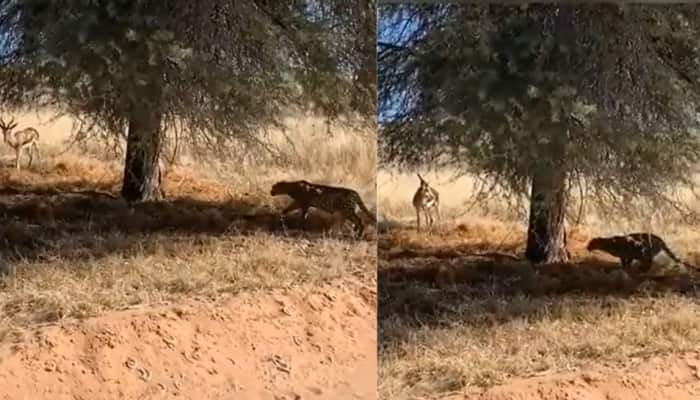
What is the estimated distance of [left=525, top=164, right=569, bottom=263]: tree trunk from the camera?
3.23 metres

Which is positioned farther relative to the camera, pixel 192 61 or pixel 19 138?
pixel 192 61

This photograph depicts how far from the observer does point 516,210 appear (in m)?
3.25

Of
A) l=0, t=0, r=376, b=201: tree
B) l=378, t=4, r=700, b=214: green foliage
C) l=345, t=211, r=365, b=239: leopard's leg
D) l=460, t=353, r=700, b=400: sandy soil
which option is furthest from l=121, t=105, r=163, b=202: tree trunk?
l=460, t=353, r=700, b=400: sandy soil

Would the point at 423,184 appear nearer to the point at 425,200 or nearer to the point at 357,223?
the point at 425,200

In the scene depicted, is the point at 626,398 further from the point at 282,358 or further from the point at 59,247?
the point at 59,247

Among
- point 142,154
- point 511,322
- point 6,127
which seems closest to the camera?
point 6,127

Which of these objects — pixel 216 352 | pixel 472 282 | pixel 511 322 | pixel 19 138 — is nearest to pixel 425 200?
pixel 472 282

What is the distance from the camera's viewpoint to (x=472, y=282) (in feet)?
10.8

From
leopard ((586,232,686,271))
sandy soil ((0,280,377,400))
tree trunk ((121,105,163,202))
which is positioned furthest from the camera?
leopard ((586,232,686,271))

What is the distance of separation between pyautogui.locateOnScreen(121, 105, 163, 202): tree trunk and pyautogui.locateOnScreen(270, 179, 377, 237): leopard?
0.40 m

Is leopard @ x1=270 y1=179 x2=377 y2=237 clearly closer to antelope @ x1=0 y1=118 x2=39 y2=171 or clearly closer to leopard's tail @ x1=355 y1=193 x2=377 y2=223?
leopard's tail @ x1=355 y1=193 x2=377 y2=223

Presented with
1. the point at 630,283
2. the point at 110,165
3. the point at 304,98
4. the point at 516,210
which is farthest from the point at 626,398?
the point at 110,165

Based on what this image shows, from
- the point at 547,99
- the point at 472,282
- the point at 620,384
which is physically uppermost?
the point at 547,99

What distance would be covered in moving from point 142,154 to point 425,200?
0.93 metres
